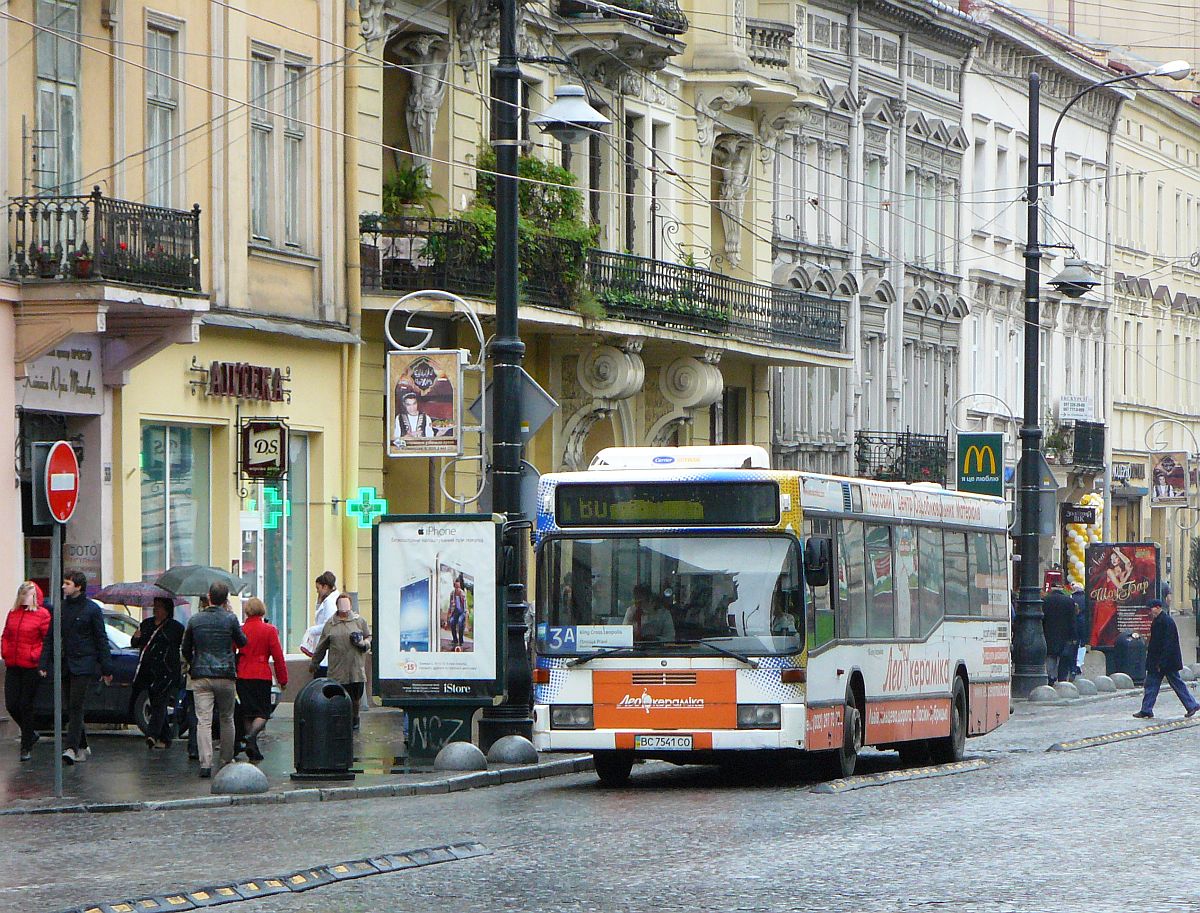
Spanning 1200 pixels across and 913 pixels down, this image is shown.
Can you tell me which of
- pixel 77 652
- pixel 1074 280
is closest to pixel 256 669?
pixel 77 652

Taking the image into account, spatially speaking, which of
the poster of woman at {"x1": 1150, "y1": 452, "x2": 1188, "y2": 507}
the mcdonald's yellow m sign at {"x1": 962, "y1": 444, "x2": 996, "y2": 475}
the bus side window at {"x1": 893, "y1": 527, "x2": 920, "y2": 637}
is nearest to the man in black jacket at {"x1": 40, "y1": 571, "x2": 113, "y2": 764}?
the bus side window at {"x1": 893, "y1": 527, "x2": 920, "y2": 637}

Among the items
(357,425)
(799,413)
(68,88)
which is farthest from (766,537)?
(799,413)

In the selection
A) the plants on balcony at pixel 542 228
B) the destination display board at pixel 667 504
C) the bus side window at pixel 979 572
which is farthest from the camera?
the plants on balcony at pixel 542 228

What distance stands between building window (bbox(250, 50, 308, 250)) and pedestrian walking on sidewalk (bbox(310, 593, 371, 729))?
261 inches

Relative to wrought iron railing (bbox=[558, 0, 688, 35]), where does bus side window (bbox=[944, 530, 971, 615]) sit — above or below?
below

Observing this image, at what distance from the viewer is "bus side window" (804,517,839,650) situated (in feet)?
65.9

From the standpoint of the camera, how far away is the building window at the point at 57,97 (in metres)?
25.4

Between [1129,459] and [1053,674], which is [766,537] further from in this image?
[1129,459]

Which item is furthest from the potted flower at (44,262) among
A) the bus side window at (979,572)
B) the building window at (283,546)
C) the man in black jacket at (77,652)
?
the bus side window at (979,572)

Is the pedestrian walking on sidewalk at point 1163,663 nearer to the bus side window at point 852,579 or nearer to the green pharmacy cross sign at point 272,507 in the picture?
the bus side window at point 852,579

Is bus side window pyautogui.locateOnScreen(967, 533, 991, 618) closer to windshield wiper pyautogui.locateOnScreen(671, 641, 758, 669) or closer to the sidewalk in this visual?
the sidewalk

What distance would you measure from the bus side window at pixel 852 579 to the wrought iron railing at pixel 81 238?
799cm

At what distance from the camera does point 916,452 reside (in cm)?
4838

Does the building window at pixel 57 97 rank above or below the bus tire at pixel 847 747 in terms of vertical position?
above
